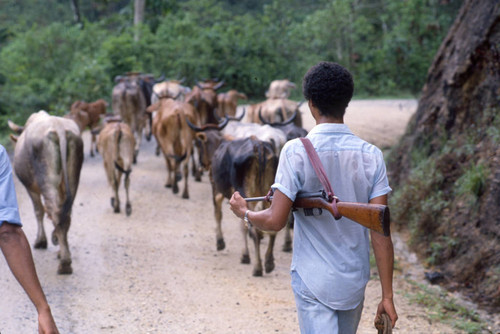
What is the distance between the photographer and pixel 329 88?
2.96m

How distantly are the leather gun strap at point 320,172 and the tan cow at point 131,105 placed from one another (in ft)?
38.6

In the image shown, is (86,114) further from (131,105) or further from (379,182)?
(379,182)

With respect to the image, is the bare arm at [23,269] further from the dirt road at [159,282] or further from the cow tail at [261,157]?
the cow tail at [261,157]

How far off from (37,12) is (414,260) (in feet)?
113

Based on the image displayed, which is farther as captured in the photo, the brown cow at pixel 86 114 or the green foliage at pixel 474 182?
the brown cow at pixel 86 114

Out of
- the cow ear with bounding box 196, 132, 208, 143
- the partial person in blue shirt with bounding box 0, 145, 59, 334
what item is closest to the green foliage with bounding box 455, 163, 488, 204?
the cow ear with bounding box 196, 132, 208, 143

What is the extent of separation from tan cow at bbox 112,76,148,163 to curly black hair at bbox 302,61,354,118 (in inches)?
459

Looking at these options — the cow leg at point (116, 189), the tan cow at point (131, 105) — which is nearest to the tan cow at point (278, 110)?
the cow leg at point (116, 189)

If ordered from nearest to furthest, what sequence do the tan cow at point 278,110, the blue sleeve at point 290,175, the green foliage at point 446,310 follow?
the blue sleeve at point 290,175, the green foliage at point 446,310, the tan cow at point 278,110

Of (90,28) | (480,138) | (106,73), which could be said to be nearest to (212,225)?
(480,138)

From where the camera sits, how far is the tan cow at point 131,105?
14.5 metres

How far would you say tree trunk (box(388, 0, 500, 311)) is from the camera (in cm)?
672

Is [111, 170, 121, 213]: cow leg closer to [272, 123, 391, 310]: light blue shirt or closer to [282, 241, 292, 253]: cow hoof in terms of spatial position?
[282, 241, 292, 253]: cow hoof

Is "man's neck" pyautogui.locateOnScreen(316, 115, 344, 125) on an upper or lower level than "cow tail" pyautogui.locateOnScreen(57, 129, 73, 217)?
upper
